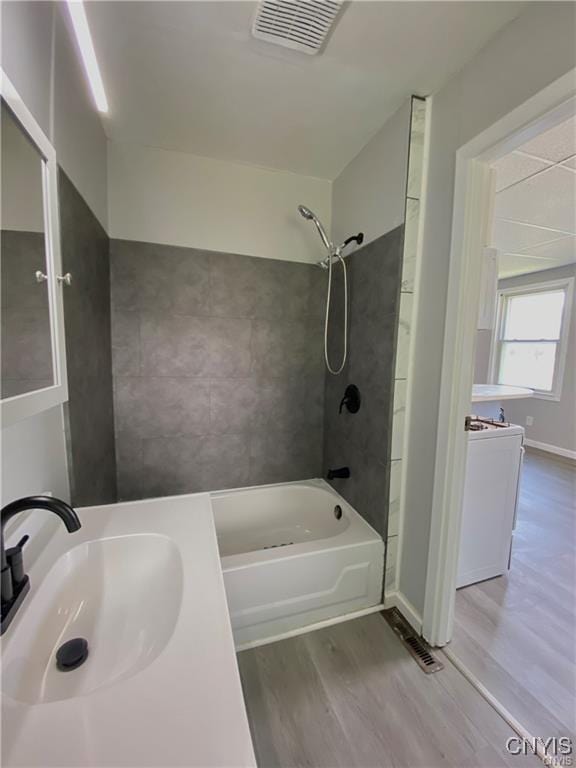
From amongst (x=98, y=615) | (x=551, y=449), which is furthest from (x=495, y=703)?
(x=551, y=449)

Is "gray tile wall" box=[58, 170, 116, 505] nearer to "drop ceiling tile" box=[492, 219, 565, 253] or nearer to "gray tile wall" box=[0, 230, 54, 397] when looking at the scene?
"gray tile wall" box=[0, 230, 54, 397]

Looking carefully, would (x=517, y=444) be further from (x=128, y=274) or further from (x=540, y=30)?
(x=128, y=274)

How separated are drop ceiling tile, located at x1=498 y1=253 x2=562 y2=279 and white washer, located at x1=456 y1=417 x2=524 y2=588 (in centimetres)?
281

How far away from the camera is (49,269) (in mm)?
926

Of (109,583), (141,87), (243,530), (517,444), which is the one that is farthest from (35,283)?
(517,444)

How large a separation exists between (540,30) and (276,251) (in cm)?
148

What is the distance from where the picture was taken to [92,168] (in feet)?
5.01

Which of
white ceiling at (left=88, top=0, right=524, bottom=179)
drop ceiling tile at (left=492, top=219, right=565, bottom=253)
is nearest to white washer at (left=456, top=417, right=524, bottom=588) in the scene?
white ceiling at (left=88, top=0, right=524, bottom=179)

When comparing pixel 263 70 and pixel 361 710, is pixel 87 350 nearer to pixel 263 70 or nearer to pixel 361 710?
pixel 263 70

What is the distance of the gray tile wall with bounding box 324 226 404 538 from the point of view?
62.3 inches

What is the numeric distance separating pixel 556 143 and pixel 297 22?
4.72 ft

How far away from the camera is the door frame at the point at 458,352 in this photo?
1216 mm

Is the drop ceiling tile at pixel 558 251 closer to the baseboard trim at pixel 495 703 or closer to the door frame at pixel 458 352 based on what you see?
the door frame at pixel 458 352

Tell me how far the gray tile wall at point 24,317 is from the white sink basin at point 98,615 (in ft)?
1.66
